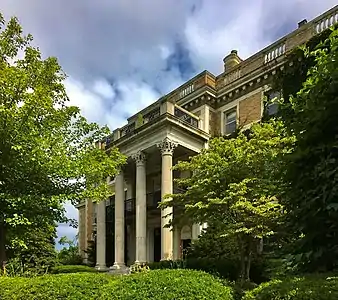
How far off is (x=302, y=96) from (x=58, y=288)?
21.4ft

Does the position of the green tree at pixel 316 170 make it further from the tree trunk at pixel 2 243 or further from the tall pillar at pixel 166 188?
the tall pillar at pixel 166 188

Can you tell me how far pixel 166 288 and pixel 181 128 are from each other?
13.7 metres

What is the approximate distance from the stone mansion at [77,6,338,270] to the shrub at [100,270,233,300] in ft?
33.4

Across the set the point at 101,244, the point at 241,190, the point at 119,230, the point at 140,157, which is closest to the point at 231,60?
the point at 140,157

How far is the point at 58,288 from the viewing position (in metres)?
8.74

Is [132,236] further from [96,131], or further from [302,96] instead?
[302,96]

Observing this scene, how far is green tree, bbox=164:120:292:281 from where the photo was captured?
1138 cm

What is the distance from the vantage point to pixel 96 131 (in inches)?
538

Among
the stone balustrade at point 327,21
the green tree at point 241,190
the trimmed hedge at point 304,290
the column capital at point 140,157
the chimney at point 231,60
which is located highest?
the chimney at point 231,60

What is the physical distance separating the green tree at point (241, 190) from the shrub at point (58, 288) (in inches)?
161

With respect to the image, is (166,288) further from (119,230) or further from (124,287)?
(119,230)

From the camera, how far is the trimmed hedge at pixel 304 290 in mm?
4195

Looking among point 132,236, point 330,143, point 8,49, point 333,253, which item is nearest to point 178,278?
point 333,253

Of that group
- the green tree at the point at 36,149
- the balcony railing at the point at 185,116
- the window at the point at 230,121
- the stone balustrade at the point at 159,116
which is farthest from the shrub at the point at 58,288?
the window at the point at 230,121
